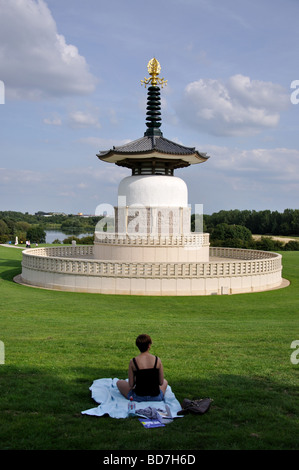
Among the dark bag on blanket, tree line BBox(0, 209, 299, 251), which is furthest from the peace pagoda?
tree line BBox(0, 209, 299, 251)

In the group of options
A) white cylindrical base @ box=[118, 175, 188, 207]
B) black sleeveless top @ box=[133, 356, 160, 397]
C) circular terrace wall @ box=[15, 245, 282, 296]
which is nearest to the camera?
black sleeveless top @ box=[133, 356, 160, 397]

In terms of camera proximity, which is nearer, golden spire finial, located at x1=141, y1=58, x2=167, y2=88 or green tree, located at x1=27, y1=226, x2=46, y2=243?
golden spire finial, located at x1=141, y1=58, x2=167, y2=88

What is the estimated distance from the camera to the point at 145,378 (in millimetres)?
6852

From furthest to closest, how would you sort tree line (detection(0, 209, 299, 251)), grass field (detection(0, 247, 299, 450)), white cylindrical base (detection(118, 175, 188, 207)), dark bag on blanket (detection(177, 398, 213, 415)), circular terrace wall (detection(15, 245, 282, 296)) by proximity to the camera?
tree line (detection(0, 209, 299, 251)) < white cylindrical base (detection(118, 175, 188, 207)) < circular terrace wall (detection(15, 245, 282, 296)) < dark bag on blanket (detection(177, 398, 213, 415)) < grass field (detection(0, 247, 299, 450))

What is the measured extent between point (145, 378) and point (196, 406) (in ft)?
3.38

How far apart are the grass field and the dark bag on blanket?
0.10 m

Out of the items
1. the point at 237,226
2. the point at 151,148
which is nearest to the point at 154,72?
the point at 151,148

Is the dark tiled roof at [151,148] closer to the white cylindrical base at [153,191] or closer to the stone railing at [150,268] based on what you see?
the white cylindrical base at [153,191]

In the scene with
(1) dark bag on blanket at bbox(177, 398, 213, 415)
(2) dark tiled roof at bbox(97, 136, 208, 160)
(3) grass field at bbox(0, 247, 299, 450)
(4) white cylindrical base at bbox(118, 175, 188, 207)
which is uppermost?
(2) dark tiled roof at bbox(97, 136, 208, 160)

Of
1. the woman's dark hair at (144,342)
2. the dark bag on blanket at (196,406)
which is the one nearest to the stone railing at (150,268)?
the woman's dark hair at (144,342)

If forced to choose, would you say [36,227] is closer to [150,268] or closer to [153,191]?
[153,191]

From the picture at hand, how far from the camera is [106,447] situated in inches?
204

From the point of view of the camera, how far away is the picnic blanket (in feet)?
20.3

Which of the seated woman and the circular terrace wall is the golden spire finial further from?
the seated woman
